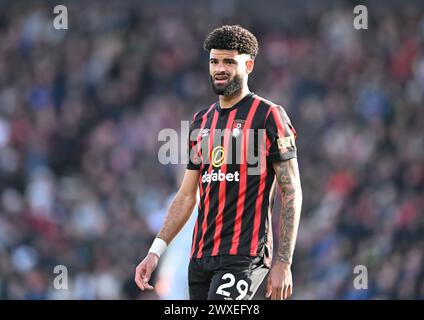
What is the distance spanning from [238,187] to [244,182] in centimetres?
4

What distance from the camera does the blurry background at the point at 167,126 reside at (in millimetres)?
12797

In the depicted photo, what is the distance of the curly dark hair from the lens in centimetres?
602

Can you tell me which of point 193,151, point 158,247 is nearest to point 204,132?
point 193,151

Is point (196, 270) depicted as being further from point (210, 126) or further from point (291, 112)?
point (291, 112)

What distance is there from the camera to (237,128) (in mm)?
6012

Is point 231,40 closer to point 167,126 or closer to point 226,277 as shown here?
point 226,277

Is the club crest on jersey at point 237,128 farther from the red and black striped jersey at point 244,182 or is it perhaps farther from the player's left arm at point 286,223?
the player's left arm at point 286,223

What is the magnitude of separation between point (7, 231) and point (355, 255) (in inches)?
176
